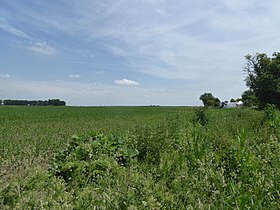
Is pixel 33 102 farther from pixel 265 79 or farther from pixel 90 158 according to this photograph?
pixel 90 158

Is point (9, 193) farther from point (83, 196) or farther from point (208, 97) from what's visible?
point (208, 97)

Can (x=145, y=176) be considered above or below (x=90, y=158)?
below

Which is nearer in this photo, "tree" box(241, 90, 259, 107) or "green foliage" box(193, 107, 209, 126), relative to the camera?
"green foliage" box(193, 107, 209, 126)

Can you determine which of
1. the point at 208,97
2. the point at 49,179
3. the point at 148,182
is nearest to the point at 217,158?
the point at 148,182

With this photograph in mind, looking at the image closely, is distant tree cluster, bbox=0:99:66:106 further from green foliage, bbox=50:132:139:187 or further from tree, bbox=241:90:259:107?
green foliage, bbox=50:132:139:187

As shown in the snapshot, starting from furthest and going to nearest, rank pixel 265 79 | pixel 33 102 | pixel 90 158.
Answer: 1. pixel 33 102
2. pixel 265 79
3. pixel 90 158

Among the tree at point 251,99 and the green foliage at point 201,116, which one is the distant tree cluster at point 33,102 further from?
the green foliage at point 201,116

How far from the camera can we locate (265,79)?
34.3 metres

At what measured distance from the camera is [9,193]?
3625 mm

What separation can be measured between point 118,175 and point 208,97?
109m

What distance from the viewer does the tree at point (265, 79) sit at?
1329 inches

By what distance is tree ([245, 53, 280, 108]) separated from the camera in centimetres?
3375

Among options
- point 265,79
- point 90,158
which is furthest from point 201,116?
point 265,79

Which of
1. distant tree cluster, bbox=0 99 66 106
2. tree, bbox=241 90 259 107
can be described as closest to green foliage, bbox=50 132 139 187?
tree, bbox=241 90 259 107
